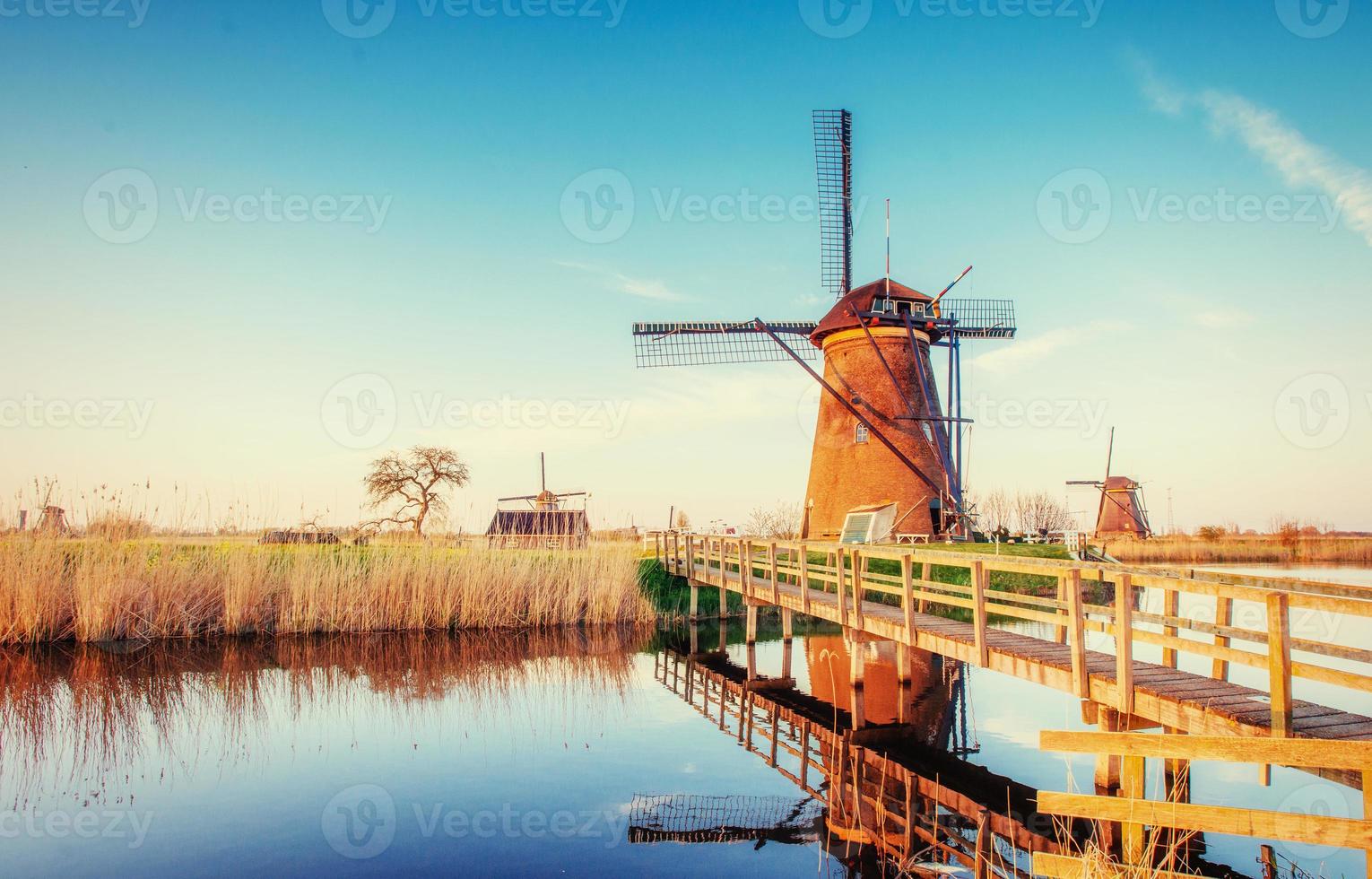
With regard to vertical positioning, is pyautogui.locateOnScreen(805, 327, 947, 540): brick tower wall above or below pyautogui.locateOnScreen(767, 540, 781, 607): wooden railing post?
above

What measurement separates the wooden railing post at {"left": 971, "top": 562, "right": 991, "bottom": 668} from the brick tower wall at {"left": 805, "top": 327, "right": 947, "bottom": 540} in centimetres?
1189

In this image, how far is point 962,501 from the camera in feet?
64.6

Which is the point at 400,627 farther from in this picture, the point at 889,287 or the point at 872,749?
the point at 889,287

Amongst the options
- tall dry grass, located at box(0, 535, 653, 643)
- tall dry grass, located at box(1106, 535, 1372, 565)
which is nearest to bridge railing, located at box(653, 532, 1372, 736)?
tall dry grass, located at box(0, 535, 653, 643)

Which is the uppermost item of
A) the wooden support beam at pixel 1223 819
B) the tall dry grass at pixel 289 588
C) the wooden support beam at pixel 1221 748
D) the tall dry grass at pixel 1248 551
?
the wooden support beam at pixel 1221 748

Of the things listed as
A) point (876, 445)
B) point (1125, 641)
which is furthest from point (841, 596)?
point (876, 445)

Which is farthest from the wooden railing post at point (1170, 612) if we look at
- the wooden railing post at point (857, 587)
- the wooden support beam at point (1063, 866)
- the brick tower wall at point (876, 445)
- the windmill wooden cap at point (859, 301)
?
the windmill wooden cap at point (859, 301)

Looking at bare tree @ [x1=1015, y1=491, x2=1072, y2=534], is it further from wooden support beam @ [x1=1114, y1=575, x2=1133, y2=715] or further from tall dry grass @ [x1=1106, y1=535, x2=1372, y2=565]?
wooden support beam @ [x1=1114, y1=575, x2=1133, y2=715]

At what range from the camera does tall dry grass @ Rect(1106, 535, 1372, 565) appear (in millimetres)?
34938

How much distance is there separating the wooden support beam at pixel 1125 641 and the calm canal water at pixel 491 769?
702 millimetres

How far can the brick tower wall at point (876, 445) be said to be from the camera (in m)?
19.3

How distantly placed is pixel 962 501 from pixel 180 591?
16.0 metres

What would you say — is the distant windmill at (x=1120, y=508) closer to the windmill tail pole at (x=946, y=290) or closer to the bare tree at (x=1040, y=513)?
the bare tree at (x=1040, y=513)

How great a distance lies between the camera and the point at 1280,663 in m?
4.51
